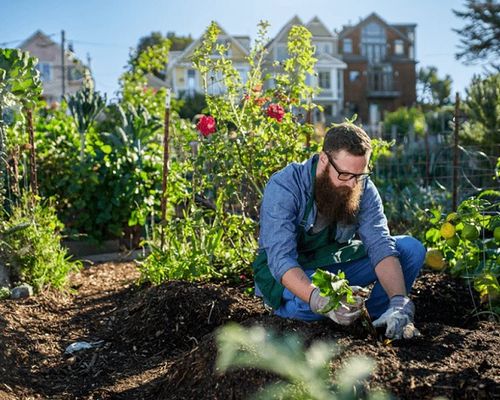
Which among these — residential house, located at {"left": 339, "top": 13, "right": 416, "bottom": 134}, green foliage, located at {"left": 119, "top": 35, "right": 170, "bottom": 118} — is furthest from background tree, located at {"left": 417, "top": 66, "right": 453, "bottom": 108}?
green foliage, located at {"left": 119, "top": 35, "right": 170, "bottom": 118}

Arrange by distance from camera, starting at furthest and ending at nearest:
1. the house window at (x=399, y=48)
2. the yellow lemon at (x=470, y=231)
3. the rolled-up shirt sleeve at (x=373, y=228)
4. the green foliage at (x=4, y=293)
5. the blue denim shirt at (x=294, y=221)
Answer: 1. the house window at (x=399, y=48)
2. the green foliage at (x=4, y=293)
3. the yellow lemon at (x=470, y=231)
4. the rolled-up shirt sleeve at (x=373, y=228)
5. the blue denim shirt at (x=294, y=221)

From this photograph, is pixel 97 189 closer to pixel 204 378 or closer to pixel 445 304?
pixel 445 304

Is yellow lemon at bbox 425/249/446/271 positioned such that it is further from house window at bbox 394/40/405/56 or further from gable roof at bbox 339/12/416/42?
house window at bbox 394/40/405/56

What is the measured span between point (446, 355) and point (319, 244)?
88cm

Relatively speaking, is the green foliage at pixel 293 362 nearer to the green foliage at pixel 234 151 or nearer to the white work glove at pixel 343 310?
the white work glove at pixel 343 310

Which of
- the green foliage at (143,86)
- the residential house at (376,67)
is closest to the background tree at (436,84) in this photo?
the residential house at (376,67)

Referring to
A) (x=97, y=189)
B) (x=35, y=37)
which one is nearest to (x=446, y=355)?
(x=97, y=189)

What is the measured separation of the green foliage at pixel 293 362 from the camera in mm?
2150

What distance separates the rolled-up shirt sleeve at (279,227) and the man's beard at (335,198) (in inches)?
4.4

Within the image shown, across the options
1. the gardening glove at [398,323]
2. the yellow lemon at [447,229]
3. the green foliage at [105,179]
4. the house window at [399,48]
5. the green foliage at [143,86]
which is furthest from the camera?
the house window at [399,48]

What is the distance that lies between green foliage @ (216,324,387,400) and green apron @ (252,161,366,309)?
628mm

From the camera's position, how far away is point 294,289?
2.93 meters

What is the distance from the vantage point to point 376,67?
45.2m

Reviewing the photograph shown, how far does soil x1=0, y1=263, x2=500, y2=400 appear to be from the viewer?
2.44 metres
